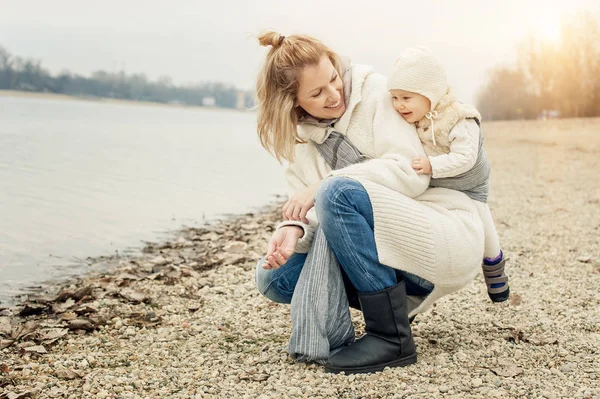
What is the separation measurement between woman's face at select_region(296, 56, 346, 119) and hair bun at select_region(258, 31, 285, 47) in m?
0.22

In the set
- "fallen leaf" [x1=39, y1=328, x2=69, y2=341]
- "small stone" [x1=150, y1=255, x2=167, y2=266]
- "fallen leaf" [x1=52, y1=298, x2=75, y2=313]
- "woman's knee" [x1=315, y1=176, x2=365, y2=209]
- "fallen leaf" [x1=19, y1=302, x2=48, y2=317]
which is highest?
"woman's knee" [x1=315, y1=176, x2=365, y2=209]

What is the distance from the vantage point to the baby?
2.94 metres

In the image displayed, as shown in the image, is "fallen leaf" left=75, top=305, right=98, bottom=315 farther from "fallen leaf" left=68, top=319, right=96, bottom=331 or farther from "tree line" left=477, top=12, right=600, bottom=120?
"tree line" left=477, top=12, right=600, bottom=120

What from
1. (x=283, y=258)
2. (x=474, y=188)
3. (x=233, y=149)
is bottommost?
(x=233, y=149)

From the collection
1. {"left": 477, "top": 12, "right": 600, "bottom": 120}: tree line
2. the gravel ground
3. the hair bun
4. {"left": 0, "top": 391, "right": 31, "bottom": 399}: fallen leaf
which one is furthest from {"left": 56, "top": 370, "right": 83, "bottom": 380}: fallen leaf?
{"left": 477, "top": 12, "right": 600, "bottom": 120}: tree line

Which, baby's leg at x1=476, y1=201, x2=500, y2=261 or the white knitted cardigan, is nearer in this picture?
the white knitted cardigan

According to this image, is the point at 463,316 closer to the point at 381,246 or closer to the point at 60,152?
the point at 381,246

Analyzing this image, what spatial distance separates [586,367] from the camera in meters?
3.01

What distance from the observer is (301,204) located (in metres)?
3.10

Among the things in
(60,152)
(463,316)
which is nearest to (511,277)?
(463,316)

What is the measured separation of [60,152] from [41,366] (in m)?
15.7

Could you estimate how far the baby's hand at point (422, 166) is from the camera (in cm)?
292

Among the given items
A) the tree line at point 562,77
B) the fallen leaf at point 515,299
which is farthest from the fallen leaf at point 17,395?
the tree line at point 562,77

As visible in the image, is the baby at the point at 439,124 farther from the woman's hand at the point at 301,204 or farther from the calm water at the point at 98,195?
the calm water at the point at 98,195
